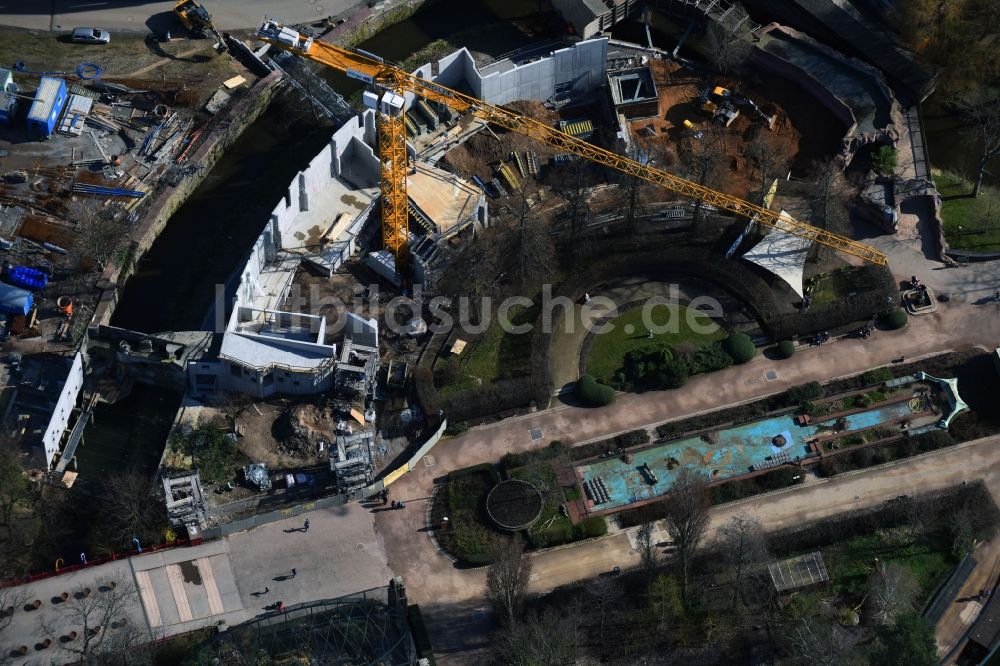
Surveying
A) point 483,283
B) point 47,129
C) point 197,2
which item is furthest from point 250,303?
point 197,2

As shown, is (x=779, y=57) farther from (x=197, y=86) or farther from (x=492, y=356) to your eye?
(x=197, y=86)

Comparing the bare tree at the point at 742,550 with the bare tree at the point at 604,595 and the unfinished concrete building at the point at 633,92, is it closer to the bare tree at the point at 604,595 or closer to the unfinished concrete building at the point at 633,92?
the bare tree at the point at 604,595

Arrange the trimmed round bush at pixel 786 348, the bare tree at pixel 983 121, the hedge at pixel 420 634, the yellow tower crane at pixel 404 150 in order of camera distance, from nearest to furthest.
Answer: the hedge at pixel 420 634 < the yellow tower crane at pixel 404 150 < the trimmed round bush at pixel 786 348 < the bare tree at pixel 983 121

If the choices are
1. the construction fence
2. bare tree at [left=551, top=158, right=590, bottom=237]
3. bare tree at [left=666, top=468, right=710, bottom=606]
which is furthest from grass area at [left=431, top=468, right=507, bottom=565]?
bare tree at [left=551, top=158, right=590, bottom=237]

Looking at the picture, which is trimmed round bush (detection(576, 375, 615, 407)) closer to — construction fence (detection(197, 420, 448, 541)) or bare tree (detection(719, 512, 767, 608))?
construction fence (detection(197, 420, 448, 541))

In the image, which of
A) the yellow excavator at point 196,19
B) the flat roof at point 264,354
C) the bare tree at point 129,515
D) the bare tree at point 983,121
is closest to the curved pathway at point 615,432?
the flat roof at point 264,354

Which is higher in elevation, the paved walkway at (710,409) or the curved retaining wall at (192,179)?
the curved retaining wall at (192,179)

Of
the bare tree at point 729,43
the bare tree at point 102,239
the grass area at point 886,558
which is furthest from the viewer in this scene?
the bare tree at point 729,43
